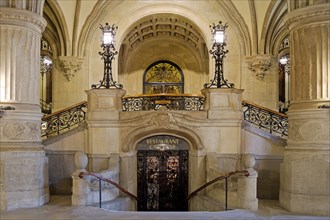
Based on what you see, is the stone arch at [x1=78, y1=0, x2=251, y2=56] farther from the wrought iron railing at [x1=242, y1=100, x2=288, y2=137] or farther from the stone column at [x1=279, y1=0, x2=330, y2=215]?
the stone column at [x1=279, y1=0, x2=330, y2=215]

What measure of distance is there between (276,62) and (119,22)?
7.62 m

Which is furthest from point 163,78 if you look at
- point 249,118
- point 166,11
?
point 249,118

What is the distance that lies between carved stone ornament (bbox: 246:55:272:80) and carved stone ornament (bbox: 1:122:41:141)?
1081cm

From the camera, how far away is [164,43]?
76.6 ft

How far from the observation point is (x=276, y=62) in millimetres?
18781

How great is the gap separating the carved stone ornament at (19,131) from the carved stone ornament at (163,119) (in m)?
3.54

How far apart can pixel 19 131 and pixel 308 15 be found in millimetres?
7774

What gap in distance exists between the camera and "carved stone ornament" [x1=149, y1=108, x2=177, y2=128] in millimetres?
11953

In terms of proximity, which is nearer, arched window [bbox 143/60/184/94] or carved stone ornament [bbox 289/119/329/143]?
carved stone ornament [bbox 289/119/329/143]

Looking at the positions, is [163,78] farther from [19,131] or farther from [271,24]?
[19,131]

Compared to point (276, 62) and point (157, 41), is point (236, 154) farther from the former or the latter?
point (157, 41)

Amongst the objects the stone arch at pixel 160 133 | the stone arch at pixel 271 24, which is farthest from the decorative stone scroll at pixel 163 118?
the stone arch at pixel 271 24

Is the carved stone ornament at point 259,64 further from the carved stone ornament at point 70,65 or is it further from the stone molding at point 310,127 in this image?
the stone molding at point 310,127

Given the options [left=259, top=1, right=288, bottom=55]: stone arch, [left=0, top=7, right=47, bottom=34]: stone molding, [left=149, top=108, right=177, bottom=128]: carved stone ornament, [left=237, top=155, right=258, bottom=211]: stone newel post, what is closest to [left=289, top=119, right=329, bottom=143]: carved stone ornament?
[left=237, top=155, right=258, bottom=211]: stone newel post
